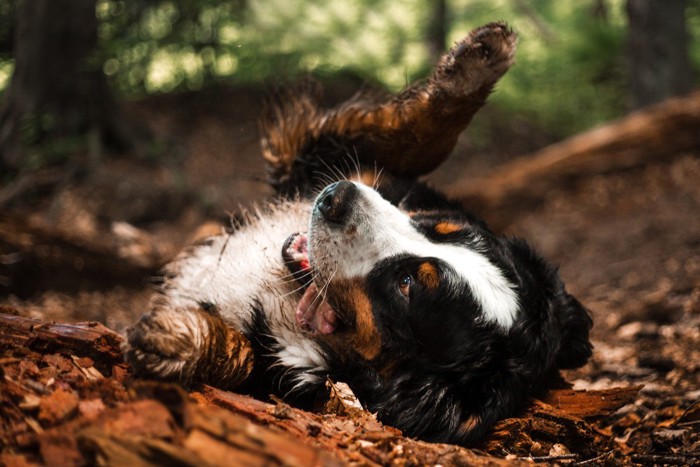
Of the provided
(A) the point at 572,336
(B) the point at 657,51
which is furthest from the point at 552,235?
(A) the point at 572,336

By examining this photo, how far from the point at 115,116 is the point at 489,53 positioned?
13.5 feet

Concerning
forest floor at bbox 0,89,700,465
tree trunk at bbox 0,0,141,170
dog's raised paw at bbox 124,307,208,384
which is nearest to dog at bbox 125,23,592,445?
dog's raised paw at bbox 124,307,208,384

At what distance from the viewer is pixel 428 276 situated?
2631mm

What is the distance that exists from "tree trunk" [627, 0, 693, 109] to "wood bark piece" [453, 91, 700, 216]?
1.09 metres

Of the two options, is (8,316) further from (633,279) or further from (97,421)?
(633,279)

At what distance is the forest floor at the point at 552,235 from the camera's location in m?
3.47

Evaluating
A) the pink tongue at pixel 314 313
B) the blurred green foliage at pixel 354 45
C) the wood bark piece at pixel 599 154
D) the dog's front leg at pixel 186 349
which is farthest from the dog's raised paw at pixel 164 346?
the wood bark piece at pixel 599 154

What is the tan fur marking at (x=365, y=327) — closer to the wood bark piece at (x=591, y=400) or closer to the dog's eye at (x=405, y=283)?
the dog's eye at (x=405, y=283)

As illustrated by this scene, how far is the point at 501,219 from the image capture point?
6387 mm

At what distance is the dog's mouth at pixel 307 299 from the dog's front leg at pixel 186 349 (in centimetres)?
35

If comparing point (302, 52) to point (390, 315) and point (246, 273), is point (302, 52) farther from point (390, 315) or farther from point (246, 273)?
point (390, 315)

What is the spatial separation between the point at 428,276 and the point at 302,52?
535 cm

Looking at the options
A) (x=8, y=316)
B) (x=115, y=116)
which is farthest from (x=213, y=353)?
(x=115, y=116)

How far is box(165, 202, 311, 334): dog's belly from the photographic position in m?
2.94
